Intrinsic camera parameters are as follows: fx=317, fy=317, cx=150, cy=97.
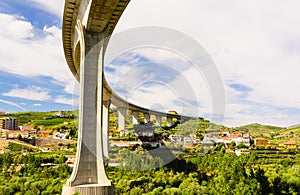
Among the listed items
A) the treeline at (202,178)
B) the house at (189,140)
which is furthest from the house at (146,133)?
the treeline at (202,178)

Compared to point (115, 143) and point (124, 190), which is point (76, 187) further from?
point (115, 143)

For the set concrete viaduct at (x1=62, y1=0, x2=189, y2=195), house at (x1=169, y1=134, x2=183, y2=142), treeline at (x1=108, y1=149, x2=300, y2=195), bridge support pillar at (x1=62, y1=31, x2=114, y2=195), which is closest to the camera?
concrete viaduct at (x1=62, y1=0, x2=189, y2=195)

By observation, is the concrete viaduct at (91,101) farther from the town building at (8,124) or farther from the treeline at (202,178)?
the town building at (8,124)

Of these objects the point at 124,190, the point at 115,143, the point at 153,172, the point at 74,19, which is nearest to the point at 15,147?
the point at 115,143

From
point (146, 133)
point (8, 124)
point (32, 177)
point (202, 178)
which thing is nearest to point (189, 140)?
point (146, 133)

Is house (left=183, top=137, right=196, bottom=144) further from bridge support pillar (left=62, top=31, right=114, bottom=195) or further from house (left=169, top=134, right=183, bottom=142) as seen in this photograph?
bridge support pillar (left=62, top=31, right=114, bottom=195)

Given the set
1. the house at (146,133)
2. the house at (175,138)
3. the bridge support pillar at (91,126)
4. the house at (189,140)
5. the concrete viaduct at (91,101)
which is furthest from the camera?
the house at (146,133)

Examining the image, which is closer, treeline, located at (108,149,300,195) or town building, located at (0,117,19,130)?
treeline, located at (108,149,300,195)

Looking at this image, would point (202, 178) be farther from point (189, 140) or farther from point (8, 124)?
point (8, 124)

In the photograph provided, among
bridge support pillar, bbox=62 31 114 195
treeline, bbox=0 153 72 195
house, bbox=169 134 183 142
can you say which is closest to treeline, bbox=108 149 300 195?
treeline, bbox=0 153 72 195
